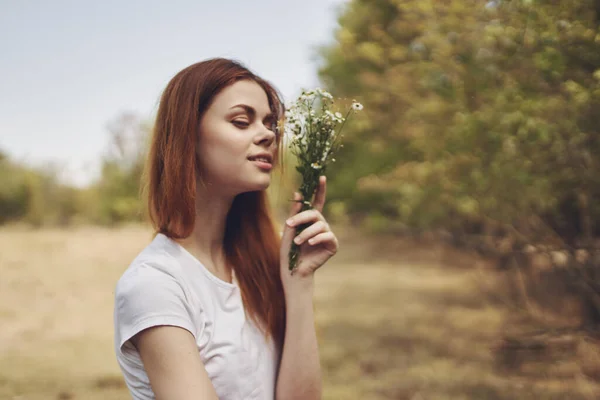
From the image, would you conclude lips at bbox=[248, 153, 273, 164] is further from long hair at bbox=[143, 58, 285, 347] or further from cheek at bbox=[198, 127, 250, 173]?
long hair at bbox=[143, 58, 285, 347]

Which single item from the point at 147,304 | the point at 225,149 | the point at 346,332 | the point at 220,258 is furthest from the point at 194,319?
the point at 346,332

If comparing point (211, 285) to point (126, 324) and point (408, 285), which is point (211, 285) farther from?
point (408, 285)

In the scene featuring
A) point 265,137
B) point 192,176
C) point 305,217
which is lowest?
point 305,217

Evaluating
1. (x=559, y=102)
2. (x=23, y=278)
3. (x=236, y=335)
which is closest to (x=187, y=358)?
(x=236, y=335)

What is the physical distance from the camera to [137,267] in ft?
5.64

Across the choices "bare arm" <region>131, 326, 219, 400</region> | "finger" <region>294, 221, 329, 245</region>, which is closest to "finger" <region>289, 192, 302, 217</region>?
"finger" <region>294, 221, 329, 245</region>

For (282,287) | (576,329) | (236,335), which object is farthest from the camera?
(576,329)

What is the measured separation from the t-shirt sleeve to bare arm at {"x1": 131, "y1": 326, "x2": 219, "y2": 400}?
3 centimetres

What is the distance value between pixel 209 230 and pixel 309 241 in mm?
385

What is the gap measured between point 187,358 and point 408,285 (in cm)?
1219

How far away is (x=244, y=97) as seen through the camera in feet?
6.41

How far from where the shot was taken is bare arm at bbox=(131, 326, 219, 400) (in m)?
1.59

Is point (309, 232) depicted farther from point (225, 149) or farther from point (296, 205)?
point (225, 149)

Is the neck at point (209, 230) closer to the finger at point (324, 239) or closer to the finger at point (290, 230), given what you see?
the finger at point (290, 230)
